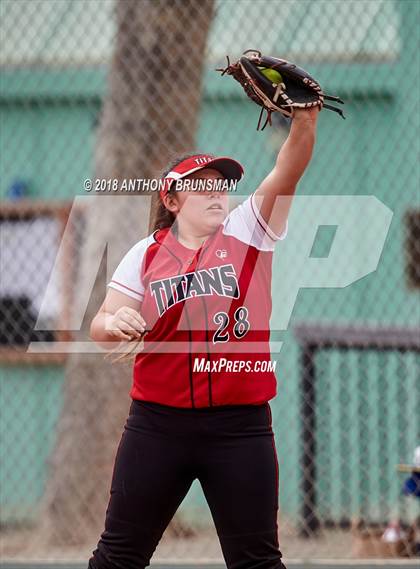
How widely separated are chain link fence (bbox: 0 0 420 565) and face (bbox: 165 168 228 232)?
1838 millimetres

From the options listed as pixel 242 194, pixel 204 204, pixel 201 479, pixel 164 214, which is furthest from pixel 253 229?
pixel 242 194

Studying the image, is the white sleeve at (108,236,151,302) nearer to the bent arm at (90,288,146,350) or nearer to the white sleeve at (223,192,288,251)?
the bent arm at (90,288,146,350)

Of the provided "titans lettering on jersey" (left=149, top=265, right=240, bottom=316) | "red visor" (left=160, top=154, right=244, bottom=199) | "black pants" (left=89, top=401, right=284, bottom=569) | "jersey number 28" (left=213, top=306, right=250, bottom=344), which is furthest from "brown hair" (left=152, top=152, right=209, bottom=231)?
"black pants" (left=89, top=401, right=284, bottom=569)

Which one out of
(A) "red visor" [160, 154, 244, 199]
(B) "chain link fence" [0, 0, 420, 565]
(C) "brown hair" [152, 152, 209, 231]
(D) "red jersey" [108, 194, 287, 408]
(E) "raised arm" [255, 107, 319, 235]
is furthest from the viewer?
(B) "chain link fence" [0, 0, 420, 565]

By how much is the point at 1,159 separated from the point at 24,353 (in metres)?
1.38

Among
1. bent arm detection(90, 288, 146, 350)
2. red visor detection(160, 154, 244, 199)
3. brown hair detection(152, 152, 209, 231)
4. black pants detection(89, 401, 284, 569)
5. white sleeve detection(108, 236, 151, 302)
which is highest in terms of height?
red visor detection(160, 154, 244, 199)

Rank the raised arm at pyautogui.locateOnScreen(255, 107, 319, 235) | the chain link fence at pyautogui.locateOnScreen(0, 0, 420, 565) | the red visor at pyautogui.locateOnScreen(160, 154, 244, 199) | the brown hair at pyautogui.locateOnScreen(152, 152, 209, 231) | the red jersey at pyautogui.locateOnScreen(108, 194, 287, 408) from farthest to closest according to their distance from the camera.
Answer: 1. the chain link fence at pyautogui.locateOnScreen(0, 0, 420, 565)
2. the brown hair at pyautogui.locateOnScreen(152, 152, 209, 231)
3. the red visor at pyautogui.locateOnScreen(160, 154, 244, 199)
4. the red jersey at pyautogui.locateOnScreen(108, 194, 287, 408)
5. the raised arm at pyautogui.locateOnScreen(255, 107, 319, 235)

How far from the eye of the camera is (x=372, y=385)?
6.70 metres

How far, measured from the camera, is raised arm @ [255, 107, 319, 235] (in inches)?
114

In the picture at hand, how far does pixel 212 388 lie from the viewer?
2994 millimetres

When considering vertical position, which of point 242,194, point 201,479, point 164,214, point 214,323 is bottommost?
point 201,479

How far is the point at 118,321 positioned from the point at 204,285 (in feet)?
0.89

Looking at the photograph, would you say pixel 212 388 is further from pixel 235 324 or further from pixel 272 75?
pixel 272 75

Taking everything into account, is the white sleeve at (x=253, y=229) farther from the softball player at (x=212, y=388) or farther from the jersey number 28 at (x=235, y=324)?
the jersey number 28 at (x=235, y=324)
